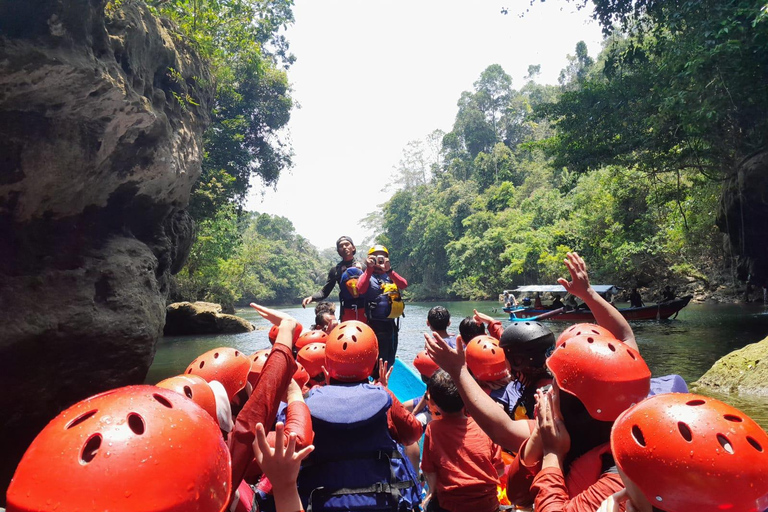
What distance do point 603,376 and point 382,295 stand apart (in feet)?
10.5

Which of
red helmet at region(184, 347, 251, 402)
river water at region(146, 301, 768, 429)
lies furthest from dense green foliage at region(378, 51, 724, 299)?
red helmet at region(184, 347, 251, 402)

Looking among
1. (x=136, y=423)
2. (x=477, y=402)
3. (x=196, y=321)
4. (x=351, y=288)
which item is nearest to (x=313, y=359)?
(x=351, y=288)

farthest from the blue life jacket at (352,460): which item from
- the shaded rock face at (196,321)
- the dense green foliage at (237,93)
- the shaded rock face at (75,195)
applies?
the shaded rock face at (196,321)

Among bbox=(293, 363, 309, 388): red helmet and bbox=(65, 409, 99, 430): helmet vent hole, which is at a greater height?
bbox=(65, 409, 99, 430): helmet vent hole

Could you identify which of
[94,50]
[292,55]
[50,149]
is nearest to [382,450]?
[50,149]

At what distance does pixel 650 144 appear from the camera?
11953 mm

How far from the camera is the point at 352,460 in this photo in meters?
2.14

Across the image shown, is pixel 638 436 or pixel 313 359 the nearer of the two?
pixel 638 436

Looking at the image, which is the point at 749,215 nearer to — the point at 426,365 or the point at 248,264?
the point at 426,365

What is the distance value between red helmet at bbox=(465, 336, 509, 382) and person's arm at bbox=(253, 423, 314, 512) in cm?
184

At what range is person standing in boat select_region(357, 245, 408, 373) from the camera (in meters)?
4.57

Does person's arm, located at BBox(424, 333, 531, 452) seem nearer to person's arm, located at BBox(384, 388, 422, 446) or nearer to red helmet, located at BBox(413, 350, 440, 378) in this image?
person's arm, located at BBox(384, 388, 422, 446)

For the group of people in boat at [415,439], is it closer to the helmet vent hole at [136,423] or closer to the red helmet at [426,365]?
the helmet vent hole at [136,423]

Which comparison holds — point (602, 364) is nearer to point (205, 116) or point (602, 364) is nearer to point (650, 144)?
point (205, 116)
